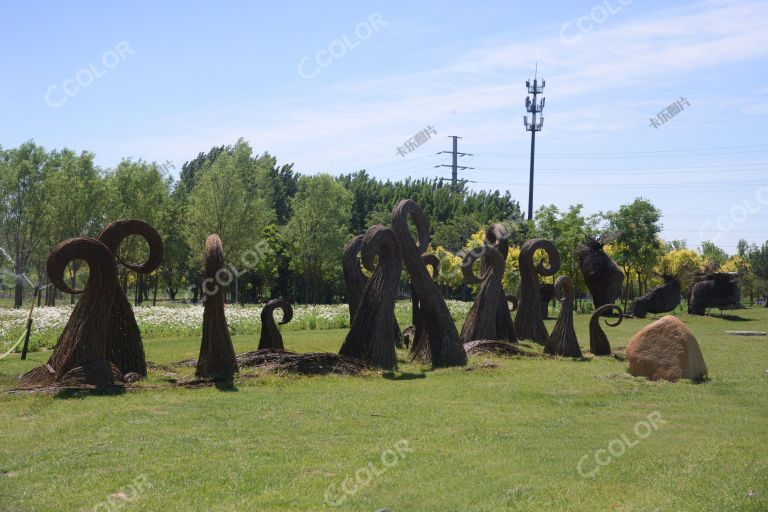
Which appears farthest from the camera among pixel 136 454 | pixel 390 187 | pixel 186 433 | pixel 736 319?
pixel 390 187

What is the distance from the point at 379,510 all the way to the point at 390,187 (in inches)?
2053

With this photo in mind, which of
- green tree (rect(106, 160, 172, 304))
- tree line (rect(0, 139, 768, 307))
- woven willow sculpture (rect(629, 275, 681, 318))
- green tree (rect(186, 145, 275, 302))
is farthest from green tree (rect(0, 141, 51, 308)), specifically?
woven willow sculpture (rect(629, 275, 681, 318))

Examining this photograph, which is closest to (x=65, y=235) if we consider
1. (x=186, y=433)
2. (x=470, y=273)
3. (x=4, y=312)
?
(x=4, y=312)

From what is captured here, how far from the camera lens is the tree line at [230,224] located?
1249 inches

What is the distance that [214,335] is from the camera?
12.2 m

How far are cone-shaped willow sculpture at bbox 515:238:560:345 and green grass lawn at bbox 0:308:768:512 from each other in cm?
680

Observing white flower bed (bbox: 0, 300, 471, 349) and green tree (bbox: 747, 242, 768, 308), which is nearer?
white flower bed (bbox: 0, 300, 471, 349)

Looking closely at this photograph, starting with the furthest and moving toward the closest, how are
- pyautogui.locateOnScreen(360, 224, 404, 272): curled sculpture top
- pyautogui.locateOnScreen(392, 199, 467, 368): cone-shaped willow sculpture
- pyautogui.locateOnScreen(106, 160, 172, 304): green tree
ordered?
pyautogui.locateOnScreen(106, 160, 172, 304): green tree
pyautogui.locateOnScreen(392, 199, 467, 368): cone-shaped willow sculpture
pyautogui.locateOnScreen(360, 224, 404, 272): curled sculpture top

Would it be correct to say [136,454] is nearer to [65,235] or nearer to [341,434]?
[341,434]

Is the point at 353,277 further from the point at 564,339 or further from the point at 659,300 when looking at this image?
the point at 659,300

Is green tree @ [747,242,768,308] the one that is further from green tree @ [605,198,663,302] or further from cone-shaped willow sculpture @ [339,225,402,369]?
cone-shaped willow sculpture @ [339,225,402,369]

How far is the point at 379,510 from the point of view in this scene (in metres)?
5.95

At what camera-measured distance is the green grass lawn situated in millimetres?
6434

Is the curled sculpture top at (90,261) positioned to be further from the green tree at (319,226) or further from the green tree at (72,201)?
the green tree at (319,226)
